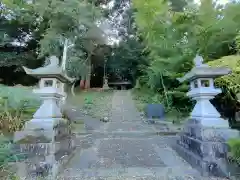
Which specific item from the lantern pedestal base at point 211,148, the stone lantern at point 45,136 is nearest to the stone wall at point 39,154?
the stone lantern at point 45,136

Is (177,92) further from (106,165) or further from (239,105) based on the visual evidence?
(106,165)

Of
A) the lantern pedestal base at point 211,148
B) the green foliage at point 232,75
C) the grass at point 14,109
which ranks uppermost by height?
the green foliage at point 232,75

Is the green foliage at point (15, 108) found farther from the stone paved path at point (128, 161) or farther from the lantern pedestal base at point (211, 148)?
the lantern pedestal base at point (211, 148)

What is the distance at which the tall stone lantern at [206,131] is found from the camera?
2.90 meters

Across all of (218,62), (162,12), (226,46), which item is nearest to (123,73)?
(162,12)

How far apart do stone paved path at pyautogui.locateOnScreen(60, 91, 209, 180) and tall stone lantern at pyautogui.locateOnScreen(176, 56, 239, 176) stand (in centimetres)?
22

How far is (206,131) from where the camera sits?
3.04 metres

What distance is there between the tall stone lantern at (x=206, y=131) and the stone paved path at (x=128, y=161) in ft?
0.74

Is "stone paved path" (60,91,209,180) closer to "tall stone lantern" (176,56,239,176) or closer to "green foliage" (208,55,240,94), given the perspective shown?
"tall stone lantern" (176,56,239,176)

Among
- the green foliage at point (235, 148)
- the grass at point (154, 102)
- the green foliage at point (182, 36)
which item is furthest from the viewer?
the grass at point (154, 102)

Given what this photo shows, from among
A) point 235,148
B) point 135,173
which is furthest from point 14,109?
point 235,148

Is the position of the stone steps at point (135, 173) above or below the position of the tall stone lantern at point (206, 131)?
below

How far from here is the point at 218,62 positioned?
5.79 metres

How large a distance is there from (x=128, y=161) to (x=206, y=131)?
1.40m
